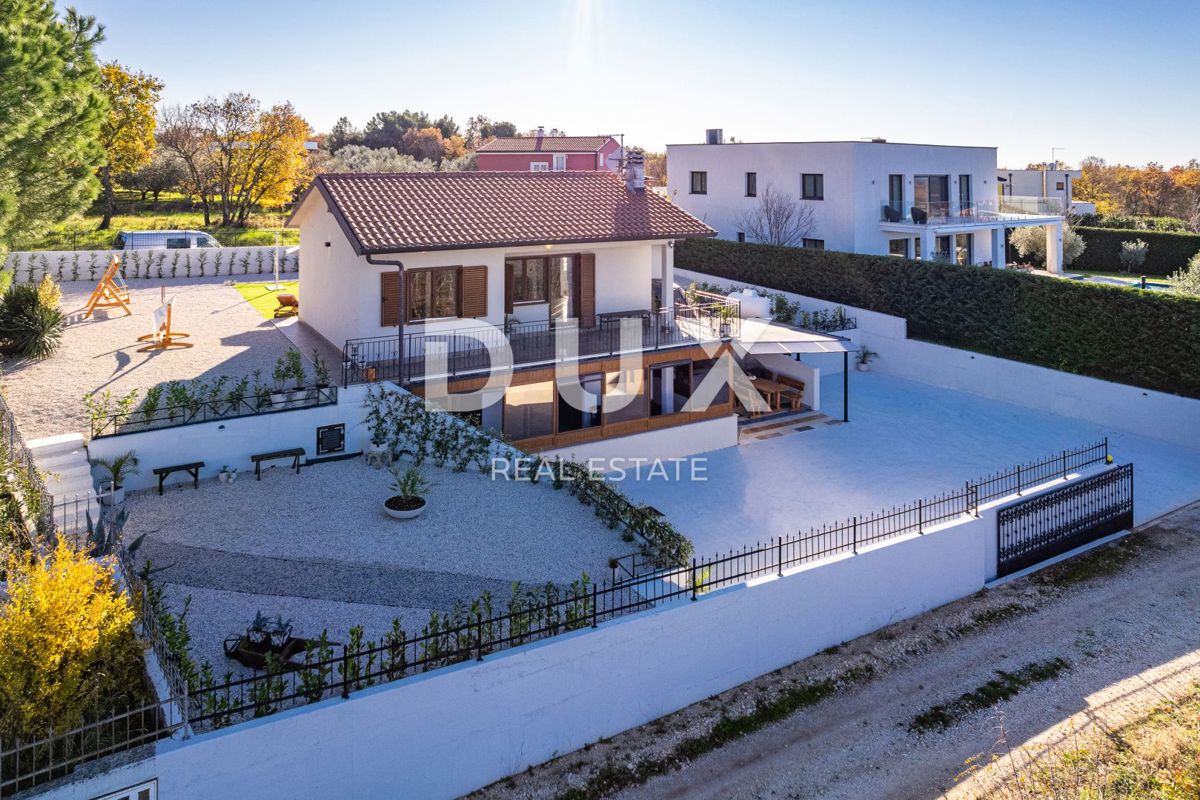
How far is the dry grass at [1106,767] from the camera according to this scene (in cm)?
1015

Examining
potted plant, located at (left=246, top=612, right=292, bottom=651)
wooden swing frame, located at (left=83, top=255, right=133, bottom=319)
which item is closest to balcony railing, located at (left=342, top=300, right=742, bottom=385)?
potted plant, located at (left=246, top=612, right=292, bottom=651)

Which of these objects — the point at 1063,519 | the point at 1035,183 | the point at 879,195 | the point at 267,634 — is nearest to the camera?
the point at 267,634

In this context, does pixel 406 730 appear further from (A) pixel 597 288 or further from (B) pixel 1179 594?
(A) pixel 597 288

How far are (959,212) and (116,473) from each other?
1498 inches

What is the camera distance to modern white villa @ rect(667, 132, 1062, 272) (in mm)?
38688

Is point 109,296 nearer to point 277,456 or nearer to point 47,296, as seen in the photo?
point 47,296

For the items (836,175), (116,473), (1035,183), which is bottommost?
(116,473)

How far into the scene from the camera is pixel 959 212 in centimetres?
4053

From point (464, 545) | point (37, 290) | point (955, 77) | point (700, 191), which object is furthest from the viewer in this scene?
point (700, 191)

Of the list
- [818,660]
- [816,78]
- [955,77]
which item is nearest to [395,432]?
[818,660]

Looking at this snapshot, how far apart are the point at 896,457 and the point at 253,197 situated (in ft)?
144

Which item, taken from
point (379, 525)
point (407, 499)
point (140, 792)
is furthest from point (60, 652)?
point (407, 499)

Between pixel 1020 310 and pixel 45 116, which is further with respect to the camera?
pixel 1020 310

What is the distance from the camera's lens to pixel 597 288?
2425cm
